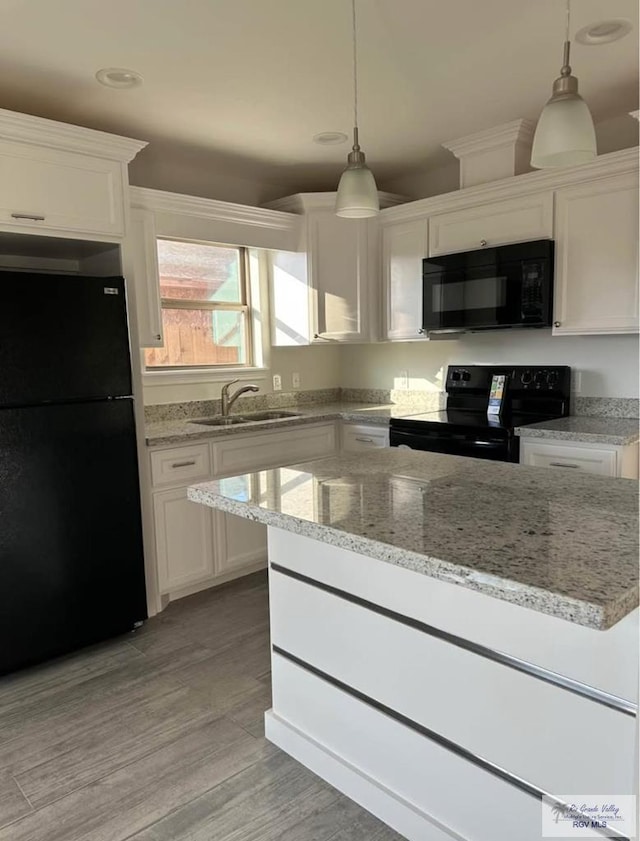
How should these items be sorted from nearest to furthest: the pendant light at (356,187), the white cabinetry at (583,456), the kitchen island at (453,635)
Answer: the kitchen island at (453,635)
the pendant light at (356,187)
the white cabinetry at (583,456)

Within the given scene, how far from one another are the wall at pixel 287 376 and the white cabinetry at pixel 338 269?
16.4 inches

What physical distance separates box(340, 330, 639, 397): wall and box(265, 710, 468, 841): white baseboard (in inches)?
92.9

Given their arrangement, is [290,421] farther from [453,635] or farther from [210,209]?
[453,635]

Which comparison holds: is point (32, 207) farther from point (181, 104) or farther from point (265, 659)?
point (265, 659)

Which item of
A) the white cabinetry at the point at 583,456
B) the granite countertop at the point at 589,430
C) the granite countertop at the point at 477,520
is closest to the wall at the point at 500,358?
the granite countertop at the point at 589,430

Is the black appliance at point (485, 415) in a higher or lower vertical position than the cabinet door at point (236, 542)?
higher

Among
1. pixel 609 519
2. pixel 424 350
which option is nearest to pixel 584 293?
pixel 424 350

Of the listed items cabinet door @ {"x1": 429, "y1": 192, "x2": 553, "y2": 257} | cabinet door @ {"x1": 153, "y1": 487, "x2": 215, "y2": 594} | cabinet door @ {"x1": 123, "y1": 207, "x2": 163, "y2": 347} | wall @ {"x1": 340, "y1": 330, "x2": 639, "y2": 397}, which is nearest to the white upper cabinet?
cabinet door @ {"x1": 123, "y1": 207, "x2": 163, "y2": 347}

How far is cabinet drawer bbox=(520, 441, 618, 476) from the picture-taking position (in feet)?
8.95

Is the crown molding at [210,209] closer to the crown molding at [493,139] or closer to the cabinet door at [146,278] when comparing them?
the cabinet door at [146,278]

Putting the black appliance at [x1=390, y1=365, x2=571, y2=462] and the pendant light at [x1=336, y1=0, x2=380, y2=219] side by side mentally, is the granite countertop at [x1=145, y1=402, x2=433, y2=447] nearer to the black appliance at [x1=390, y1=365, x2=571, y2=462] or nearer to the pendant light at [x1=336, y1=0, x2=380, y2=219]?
the black appliance at [x1=390, y1=365, x2=571, y2=462]

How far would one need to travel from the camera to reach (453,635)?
1.47m

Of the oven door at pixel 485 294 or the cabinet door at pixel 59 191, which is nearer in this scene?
the cabinet door at pixel 59 191

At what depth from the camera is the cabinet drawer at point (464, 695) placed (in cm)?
125
